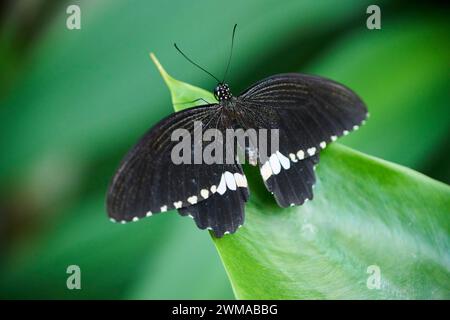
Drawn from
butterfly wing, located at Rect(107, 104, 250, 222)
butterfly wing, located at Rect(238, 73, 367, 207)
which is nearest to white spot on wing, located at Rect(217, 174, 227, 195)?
butterfly wing, located at Rect(107, 104, 250, 222)

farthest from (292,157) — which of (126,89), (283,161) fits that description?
(126,89)

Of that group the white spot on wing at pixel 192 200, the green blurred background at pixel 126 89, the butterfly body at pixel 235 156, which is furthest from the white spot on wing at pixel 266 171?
the green blurred background at pixel 126 89

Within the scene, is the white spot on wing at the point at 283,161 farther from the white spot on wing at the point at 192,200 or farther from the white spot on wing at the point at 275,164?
the white spot on wing at the point at 192,200

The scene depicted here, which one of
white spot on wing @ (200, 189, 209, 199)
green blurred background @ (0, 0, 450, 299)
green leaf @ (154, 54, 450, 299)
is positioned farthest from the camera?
green blurred background @ (0, 0, 450, 299)

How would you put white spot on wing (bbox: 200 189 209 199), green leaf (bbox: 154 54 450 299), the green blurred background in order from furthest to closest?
the green blurred background, white spot on wing (bbox: 200 189 209 199), green leaf (bbox: 154 54 450 299)

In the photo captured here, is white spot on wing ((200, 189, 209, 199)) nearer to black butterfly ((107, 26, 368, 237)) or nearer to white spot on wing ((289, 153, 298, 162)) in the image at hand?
black butterfly ((107, 26, 368, 237))

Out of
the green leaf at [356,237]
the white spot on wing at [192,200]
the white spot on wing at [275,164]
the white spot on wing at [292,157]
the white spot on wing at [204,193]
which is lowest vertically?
the green leaf at [356,237]

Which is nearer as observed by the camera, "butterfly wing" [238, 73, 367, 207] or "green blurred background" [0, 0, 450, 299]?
"butterfly wing" [238, 73, 367, 207]
